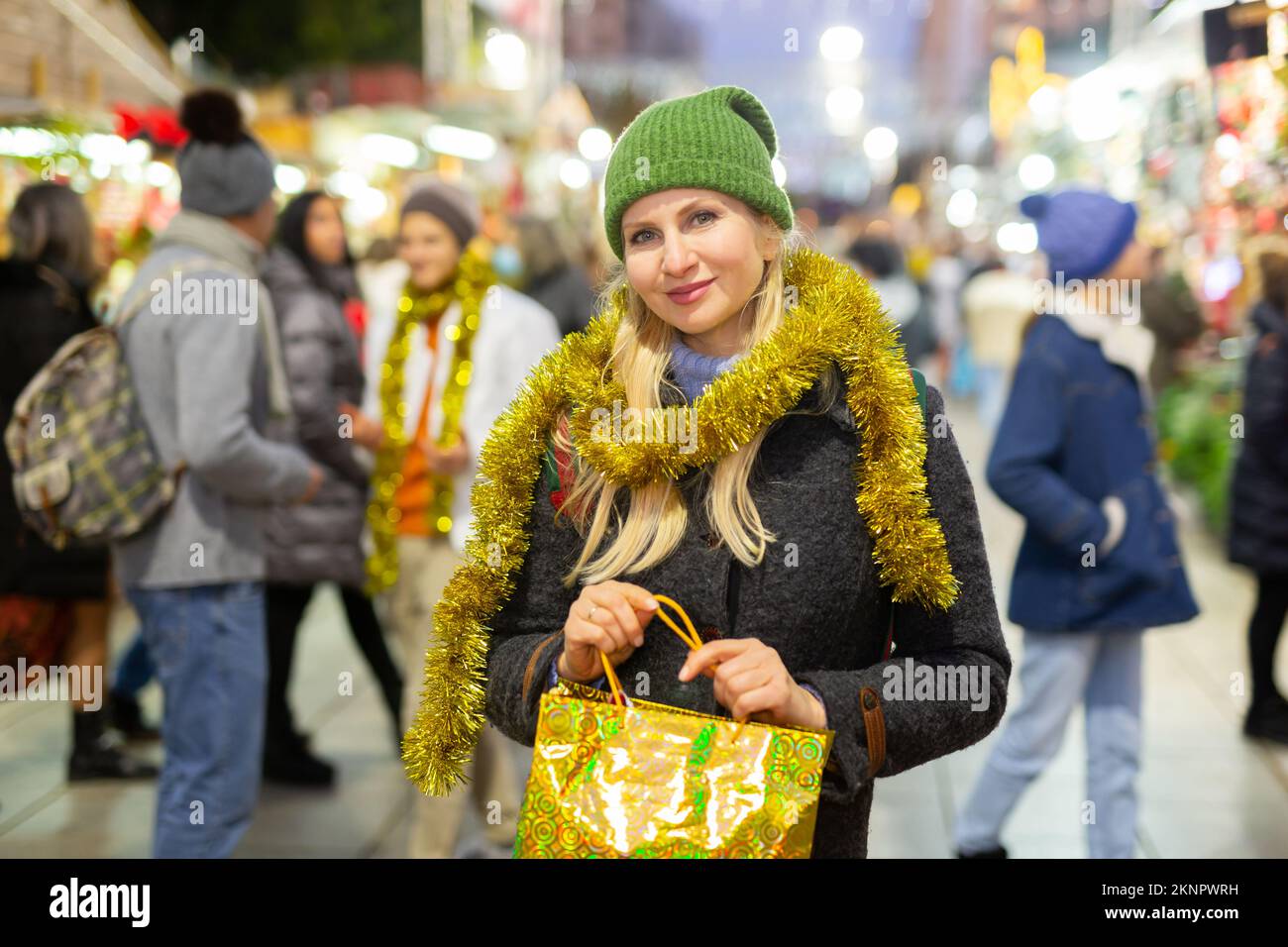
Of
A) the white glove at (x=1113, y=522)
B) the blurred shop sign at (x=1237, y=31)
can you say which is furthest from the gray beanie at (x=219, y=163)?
the blurred shop sign at (x=1237, y=31)

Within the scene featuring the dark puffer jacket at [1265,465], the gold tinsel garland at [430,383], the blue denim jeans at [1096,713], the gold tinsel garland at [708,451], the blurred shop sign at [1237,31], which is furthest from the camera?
the dark puffer jacket at [1265,465]

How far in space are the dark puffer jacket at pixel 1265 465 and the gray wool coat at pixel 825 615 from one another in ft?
13.6

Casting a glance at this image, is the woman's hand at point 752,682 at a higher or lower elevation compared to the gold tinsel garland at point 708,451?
lower

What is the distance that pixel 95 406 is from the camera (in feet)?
11.8

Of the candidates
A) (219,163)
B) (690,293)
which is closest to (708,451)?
(690,293)

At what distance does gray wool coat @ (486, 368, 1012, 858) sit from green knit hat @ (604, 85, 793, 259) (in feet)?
1.07

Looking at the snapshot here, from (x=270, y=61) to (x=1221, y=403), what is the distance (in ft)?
74.4

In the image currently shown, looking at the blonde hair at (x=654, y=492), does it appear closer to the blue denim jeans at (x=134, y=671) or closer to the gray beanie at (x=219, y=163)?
the gray beanie at (x=219, y=163)

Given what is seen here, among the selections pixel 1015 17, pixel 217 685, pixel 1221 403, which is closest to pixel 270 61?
pixel 1221 403

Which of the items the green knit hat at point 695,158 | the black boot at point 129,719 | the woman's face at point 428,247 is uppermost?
the woman's face at point 428,247

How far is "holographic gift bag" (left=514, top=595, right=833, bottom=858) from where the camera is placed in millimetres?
1799

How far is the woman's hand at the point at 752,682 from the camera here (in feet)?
5.97

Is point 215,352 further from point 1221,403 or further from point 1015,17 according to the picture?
point 1015,17
